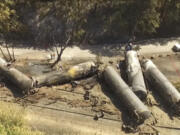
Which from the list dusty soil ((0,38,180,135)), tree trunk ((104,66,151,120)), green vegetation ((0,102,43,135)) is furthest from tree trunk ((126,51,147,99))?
green vegetation ((0,102,43,135))

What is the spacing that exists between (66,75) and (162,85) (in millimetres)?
7982

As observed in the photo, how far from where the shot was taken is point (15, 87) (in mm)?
20969

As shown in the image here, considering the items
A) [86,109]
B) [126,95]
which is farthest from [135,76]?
[86,109]

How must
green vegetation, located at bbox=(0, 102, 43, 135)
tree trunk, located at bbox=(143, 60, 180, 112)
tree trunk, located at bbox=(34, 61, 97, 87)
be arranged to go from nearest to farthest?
1. green vegetation, located at bbox=(0, 102, 43, 135)
2. tree trunk, located at bbox=(143, 60, 180, 112)
3. tree trunk, located at bbox=(34, 61, 97, 87)

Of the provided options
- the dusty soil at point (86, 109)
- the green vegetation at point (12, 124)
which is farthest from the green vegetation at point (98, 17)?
the green vegetation at point (12, 124)

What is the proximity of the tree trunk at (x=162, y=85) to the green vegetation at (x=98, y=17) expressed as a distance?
5.47 m

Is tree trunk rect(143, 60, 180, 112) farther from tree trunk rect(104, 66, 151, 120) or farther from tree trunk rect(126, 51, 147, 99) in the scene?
tree trunk rect(104, 66, 151, 120)

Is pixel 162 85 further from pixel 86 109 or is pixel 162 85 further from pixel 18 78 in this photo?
pixel 18 78

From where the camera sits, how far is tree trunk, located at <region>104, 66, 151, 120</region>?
18.3 metres

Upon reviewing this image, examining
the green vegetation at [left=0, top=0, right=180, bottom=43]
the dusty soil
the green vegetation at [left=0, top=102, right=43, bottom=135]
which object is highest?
the green vegetation at [left=0, top=0, right=180, bottom=43]

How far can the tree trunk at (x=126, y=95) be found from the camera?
18297 mm

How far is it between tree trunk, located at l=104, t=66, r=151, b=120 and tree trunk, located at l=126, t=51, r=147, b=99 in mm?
775

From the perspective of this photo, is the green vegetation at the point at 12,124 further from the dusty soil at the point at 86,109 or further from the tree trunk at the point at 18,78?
the tree trunk at the point at 18,78

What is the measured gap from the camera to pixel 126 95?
1920cm
